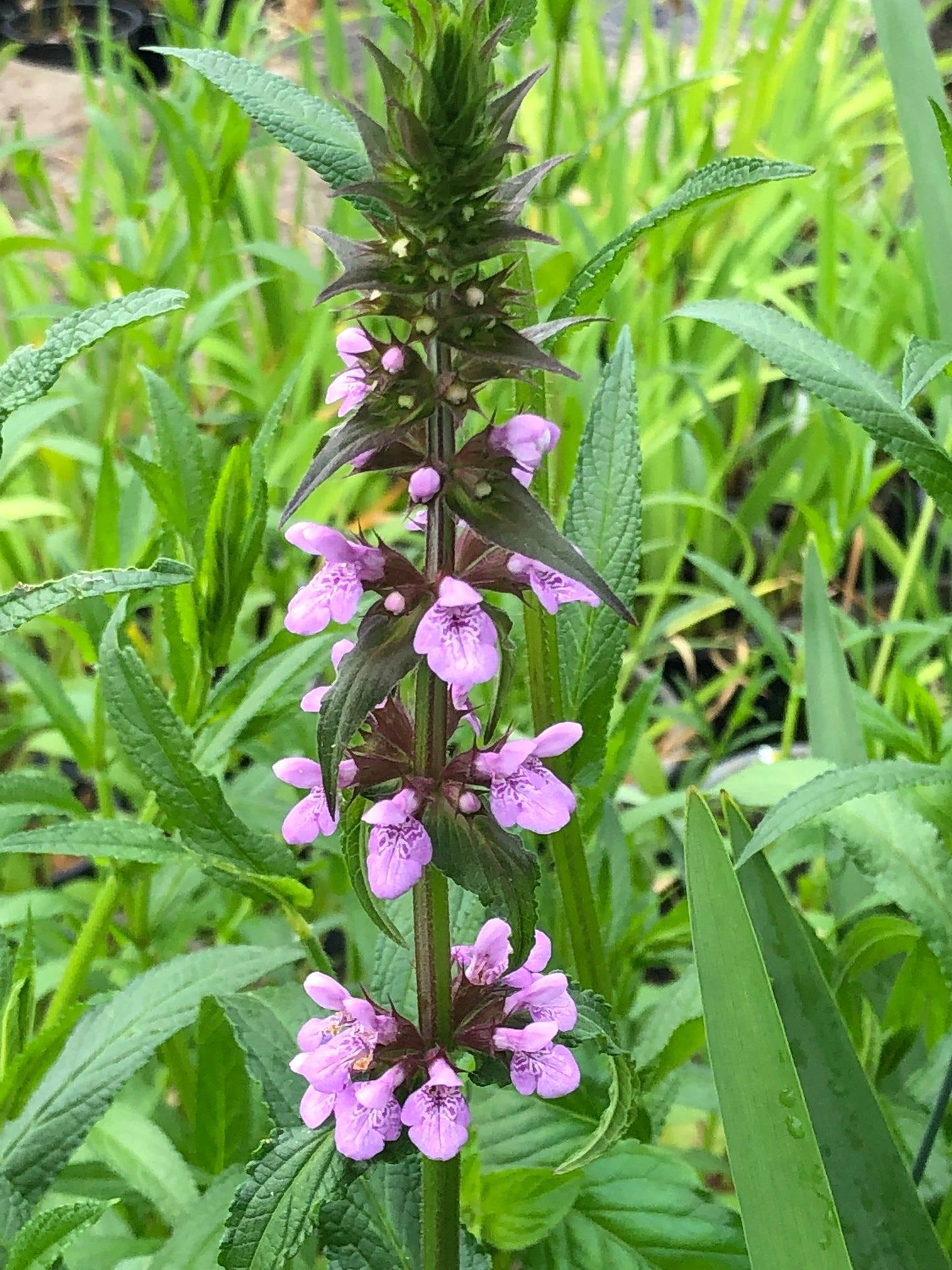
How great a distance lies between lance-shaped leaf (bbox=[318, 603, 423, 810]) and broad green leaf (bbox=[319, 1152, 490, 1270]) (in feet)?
0.74

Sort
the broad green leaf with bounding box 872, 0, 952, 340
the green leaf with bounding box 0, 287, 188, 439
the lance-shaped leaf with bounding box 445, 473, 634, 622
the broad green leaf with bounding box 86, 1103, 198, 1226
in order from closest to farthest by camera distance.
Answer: the lance-shaped leaf with bounding box 445, 473, 634, 622 → the green leaf with bounding box 0, 287, 188, 439 → the broad green leaf with bounding box 86, 1103, 198, 1226 → the broad green leaf with bounding box 872, 0, 952, 340

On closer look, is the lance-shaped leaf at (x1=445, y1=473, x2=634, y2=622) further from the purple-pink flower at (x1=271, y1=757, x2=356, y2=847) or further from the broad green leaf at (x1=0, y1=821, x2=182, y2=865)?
the broad green leaf at (x1=0, y1=821, x2=182, y2=865)

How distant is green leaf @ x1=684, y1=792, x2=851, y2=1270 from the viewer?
37 cm

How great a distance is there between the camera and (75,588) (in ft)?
1.35

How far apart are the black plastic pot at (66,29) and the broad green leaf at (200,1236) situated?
2.80 m

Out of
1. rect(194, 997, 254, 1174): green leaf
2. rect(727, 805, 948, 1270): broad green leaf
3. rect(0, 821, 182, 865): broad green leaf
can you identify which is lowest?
rect(194, 997, 254, 1174): green leaf

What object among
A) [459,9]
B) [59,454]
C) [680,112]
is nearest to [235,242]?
[59,454]

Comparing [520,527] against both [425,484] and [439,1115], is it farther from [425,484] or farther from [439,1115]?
[439,1115]

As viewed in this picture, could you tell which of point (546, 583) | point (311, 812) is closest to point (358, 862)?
point (311, 812)

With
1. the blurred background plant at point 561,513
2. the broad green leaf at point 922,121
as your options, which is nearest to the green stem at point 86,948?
the blurred background plant at point 561,513

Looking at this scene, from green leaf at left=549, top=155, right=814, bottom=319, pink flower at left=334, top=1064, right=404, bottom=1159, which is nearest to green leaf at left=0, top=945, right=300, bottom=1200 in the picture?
pink flower at left=334, top=1064, right=404, bottom=1159

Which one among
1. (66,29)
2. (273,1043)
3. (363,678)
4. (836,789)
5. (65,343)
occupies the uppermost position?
(66,29)

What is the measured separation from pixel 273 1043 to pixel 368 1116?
125 mm

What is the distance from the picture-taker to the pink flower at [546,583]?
0.38 metres
